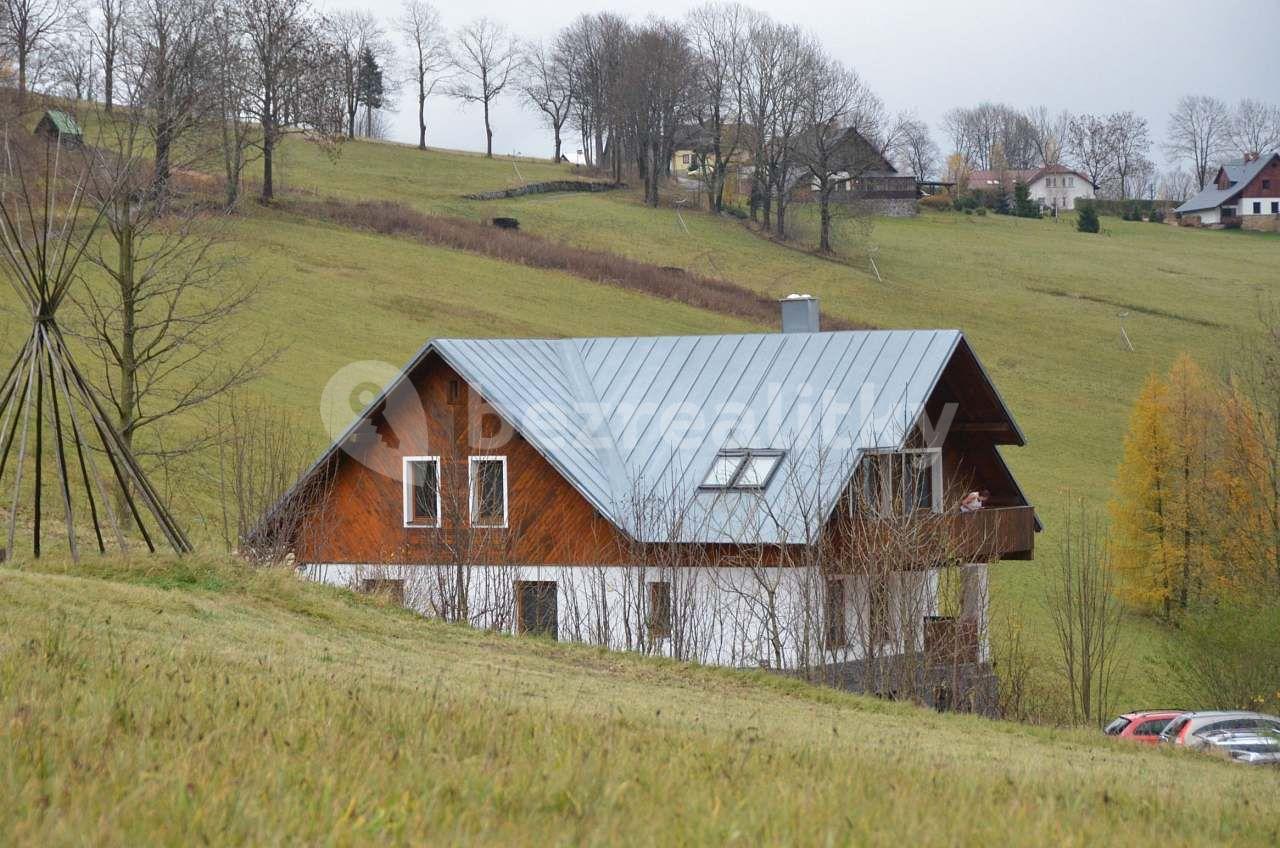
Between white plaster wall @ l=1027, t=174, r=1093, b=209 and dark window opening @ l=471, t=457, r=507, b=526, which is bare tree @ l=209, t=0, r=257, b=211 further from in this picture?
white plaster wall @ l=1027, t=174, r=1093, b=209

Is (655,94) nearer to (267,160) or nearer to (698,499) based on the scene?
(267,160)

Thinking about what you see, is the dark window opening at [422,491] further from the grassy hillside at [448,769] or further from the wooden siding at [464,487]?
the grassy hillside at [448,769]

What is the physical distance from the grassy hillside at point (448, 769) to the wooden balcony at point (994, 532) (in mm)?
13089

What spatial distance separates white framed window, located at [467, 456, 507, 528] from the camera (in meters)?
24.5

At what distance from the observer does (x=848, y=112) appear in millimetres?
91062

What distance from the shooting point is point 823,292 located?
236 ft

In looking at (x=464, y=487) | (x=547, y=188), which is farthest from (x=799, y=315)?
(x=547, y=188)

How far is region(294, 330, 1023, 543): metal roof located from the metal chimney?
184 centimetres

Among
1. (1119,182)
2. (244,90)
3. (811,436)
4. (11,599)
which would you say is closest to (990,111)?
(1119,182)

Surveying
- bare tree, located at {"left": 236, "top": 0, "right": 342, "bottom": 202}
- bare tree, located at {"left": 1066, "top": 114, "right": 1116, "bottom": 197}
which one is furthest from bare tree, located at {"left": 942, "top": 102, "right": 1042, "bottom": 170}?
bare tree, located at {"left": 236, "top": 0, "right": 342, "bottom": 202}

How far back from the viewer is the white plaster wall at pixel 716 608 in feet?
65.2

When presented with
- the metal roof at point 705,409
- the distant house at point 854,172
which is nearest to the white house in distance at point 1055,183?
the distant house at point 854,172

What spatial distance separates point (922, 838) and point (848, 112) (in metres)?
89.7

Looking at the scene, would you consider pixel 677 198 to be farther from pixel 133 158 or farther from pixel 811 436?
pixel 133 158
